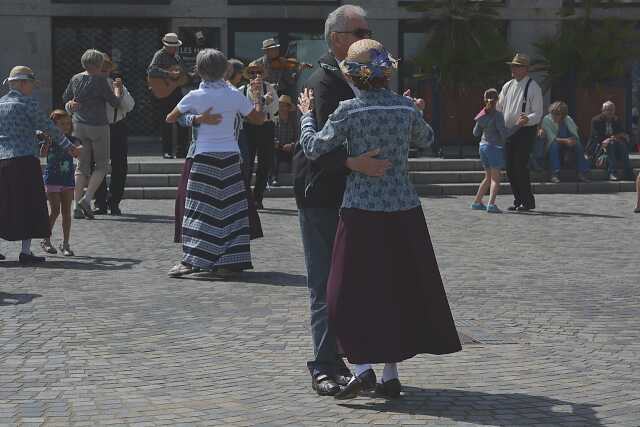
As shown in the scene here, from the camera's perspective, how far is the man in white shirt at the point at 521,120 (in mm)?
16953

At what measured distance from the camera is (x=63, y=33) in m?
26.9

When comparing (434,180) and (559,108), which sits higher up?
(559,108)

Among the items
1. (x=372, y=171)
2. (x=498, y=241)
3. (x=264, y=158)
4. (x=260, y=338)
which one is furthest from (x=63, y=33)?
(x=372, y=171)

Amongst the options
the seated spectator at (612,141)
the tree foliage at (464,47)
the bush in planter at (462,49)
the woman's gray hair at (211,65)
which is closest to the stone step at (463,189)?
the seated spectator at (612,141)

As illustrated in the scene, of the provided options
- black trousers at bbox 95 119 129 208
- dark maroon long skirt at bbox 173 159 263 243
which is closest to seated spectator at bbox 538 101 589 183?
black trousers at bbox 95 119 129 208

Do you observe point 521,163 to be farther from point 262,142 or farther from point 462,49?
point 462,49

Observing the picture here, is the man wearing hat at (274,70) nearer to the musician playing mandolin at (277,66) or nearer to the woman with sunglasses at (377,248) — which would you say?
the musician playing mandolin at (277,66)

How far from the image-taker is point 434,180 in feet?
68.1

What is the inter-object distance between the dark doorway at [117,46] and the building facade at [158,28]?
0.07 feet

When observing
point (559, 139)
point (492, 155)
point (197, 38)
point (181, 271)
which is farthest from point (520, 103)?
point (197, 38)

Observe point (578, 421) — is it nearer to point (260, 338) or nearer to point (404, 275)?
point (404, 275)

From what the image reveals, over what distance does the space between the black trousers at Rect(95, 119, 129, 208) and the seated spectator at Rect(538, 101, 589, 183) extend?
7.31m

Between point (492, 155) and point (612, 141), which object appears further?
point (612, 141)

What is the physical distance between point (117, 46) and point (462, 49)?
7.79 meters
